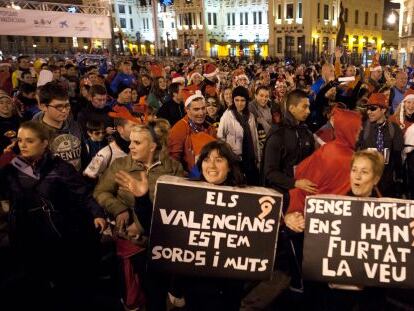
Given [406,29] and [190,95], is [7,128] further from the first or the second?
[406,29]

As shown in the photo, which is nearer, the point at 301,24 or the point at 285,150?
the point at 285,150

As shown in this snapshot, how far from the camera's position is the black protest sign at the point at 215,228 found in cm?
298

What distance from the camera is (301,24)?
189 ft

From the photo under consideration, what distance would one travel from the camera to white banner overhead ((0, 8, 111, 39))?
15781 mm

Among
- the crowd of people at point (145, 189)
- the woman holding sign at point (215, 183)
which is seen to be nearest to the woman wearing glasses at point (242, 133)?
the crowd of people at point (145, 189)

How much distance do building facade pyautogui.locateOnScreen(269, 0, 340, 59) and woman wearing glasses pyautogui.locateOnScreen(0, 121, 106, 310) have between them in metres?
55.5

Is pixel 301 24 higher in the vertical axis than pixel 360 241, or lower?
higher

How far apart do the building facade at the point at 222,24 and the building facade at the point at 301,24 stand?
804 centimetres

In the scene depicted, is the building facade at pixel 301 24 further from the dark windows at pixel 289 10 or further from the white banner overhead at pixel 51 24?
the white banner overhead at pixel 51 24

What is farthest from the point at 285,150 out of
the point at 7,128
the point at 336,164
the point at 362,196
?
the point at 7,128

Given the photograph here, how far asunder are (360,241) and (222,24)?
74718mm

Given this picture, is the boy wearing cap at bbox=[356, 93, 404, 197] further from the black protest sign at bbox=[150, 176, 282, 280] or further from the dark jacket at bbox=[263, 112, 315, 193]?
the black protest sign at bbox=[150, 176, 282, 280]

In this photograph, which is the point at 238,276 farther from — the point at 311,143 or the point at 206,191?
the point at 311,143

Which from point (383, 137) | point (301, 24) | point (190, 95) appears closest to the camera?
point (383, 137)
